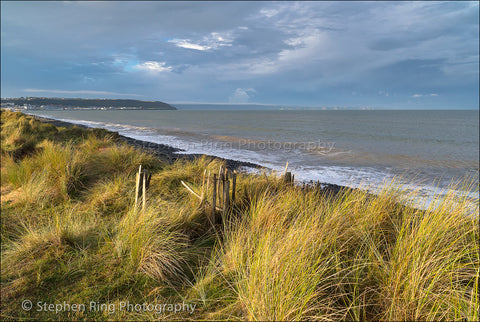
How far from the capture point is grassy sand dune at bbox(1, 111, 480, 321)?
99.8 inches

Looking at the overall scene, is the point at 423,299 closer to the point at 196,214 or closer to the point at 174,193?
the point at 196,214

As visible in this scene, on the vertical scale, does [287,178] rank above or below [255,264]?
A: above

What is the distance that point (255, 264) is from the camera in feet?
9.50

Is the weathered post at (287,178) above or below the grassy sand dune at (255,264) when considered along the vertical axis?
above

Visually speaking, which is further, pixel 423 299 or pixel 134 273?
pixel 134 273

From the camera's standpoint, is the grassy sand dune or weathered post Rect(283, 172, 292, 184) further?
weathered post Rect(283, 172, 292, 184)

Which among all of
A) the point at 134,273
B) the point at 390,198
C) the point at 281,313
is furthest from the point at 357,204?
the point at 134,273

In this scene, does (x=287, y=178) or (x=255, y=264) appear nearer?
(x=255, y=264)

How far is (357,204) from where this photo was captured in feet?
14.4

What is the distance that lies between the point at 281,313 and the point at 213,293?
41.5 inches

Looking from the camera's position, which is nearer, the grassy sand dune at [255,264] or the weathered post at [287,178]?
the grassy sand dune at [255,264]

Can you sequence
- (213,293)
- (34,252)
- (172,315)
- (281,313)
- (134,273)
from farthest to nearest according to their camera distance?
(34,252)
(134,273)
(213,293)
(172,315)
(281,313)

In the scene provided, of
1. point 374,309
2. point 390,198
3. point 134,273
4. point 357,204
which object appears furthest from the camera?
point 390,198

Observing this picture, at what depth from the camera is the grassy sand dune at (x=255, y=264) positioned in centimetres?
254
